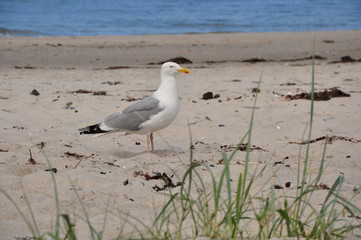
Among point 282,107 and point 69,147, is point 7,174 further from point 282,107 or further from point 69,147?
point 282,107

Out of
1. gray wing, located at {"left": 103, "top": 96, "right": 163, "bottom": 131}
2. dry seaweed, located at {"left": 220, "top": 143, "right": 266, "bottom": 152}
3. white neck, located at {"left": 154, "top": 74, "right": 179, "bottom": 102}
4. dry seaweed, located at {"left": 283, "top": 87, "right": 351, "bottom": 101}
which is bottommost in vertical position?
dry seaweed, located at {"left": 220, "top": 143, "right": 266, "bottom": 152}

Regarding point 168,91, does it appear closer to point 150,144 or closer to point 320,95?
point 150,144

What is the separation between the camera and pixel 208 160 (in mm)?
5281

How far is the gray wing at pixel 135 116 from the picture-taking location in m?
5.95

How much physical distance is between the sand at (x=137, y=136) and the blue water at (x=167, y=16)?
29.6 ft

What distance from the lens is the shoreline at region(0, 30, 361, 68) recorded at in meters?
14.8

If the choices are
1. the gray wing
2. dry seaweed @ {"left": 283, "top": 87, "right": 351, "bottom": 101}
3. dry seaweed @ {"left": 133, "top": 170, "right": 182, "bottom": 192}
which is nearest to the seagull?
the gray wing

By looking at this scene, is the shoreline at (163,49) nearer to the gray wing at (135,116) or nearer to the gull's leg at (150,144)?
the gray wing at (135,116)

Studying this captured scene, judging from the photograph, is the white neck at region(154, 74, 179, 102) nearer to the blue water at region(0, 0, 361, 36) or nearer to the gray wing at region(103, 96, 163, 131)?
the gray wing at region(103, 96, 163, 131)

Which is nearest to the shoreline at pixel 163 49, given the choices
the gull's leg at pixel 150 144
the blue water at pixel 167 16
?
the blue water at pixel 167 16

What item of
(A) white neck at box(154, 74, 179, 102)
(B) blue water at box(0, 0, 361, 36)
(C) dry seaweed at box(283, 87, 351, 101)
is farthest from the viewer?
(B) blue water at box(0, 0, 361, 36)

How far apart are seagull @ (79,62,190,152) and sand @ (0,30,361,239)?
0.62 feet

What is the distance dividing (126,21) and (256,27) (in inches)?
223

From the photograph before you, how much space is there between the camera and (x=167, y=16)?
102 ft
